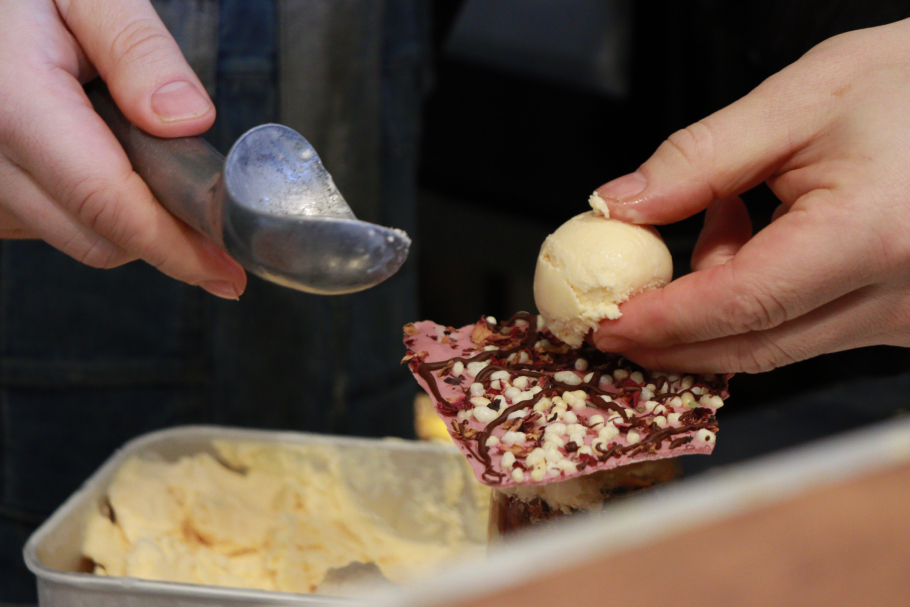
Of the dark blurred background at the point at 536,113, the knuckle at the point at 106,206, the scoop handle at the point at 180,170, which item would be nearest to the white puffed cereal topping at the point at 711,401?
the scoop handle at the point at 180,170

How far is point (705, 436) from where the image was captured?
0.62 metres

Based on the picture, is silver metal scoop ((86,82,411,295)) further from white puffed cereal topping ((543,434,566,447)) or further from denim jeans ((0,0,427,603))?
denim jeans ((0,0,427,603))

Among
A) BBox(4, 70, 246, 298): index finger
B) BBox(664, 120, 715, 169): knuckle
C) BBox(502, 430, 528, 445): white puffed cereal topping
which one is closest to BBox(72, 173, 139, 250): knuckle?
BBox(4, 70, 246, 298): index finger

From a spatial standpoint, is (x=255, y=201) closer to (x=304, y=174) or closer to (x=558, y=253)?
(x=304, y=174)

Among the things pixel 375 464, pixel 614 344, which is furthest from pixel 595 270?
pixel 375 464

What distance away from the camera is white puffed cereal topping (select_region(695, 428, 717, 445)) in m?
0.62

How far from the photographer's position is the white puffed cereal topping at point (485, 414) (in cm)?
64

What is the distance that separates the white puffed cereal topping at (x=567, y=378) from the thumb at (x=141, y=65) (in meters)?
0.42

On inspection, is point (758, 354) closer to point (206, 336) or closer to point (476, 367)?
point (476, 367)

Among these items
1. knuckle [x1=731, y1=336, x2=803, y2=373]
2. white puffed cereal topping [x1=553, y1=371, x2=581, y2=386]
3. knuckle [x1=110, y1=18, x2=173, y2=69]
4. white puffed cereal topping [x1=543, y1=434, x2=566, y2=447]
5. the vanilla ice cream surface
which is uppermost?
knuckle [x1=110, y1=18, x2=173, y2=69]

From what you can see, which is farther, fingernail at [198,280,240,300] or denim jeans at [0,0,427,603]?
denim jeans at [0,0,427,603]

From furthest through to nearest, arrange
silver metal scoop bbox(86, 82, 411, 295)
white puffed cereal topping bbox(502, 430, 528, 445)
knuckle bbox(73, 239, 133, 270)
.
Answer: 1. knuckle bbox(73, 239, 133, 270)
2. white puffed cereal topping bbox(502, 430, 528, 445)
3. silver metal scoop bbox(86, 82, 411, 295)

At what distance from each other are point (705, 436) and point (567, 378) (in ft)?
0.47

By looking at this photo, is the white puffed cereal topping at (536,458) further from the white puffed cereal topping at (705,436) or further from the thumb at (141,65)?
the thumb at (141,65)
